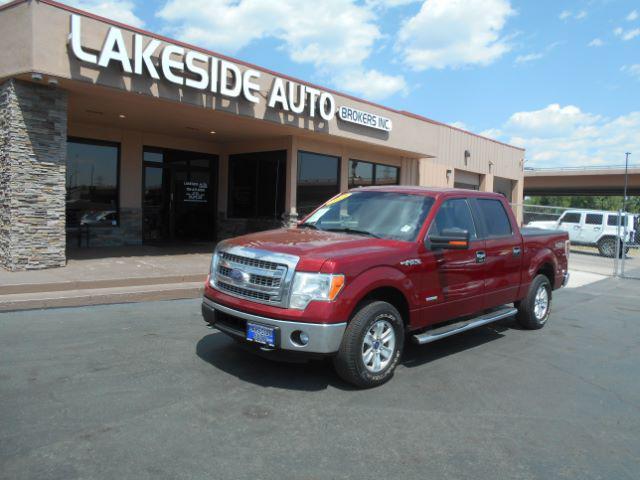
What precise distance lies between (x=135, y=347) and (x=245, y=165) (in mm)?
11275

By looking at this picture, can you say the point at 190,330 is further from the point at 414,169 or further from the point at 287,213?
the point at 414,169

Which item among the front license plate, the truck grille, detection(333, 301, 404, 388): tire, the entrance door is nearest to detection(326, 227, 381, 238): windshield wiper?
detection(333, 301, 404, 388): tire

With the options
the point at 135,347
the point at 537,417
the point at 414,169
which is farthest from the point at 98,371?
the point at 414,169

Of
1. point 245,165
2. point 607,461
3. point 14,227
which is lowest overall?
point 607,461

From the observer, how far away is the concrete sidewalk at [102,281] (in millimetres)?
7582

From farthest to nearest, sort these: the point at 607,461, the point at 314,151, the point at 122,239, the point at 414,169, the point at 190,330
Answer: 1. the point at 414,169
2. the point at 314,151
3. the point at 122,239
4. the point at 190,330
5. the point at 607,461

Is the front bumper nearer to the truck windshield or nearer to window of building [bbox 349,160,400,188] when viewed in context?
the truck windshield

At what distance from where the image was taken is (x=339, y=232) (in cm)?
555

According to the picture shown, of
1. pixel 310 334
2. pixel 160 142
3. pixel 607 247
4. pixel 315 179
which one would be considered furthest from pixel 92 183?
pixel 607 247

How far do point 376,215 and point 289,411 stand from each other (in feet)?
8.15

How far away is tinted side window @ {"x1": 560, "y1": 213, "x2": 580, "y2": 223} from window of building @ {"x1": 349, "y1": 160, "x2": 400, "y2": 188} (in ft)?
32.7

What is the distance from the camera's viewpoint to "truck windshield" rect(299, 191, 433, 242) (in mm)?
5438

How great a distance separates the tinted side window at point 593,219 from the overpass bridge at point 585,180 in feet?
86.7

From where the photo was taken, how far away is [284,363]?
17.3 ft
